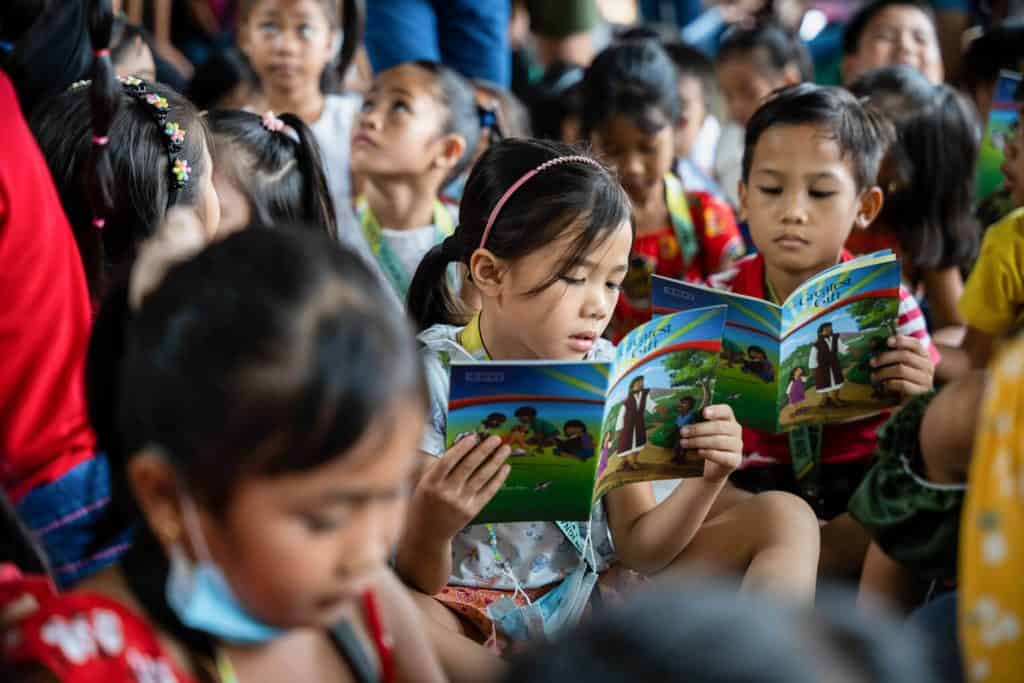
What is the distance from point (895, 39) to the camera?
3752 mm

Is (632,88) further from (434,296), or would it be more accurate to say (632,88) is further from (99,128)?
(99,128)

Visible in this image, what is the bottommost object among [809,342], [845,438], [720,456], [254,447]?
[845,438]

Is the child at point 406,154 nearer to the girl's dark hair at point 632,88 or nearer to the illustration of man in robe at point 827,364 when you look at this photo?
the girl's dark hair at point 632,88

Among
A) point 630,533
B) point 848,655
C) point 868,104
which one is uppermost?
point 868,104

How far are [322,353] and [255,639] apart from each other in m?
0.27

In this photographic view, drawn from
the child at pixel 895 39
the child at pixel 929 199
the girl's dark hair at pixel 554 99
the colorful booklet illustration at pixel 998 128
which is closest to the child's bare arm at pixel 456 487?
the child at pixel 929 199

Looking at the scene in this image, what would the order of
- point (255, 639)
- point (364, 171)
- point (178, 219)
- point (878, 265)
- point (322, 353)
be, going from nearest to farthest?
point (322, 353) < point (255, 639) < point (178, 219) < point (878, 265) < point (364, 171)

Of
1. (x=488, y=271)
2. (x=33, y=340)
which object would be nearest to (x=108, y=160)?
(x=33, y=340)

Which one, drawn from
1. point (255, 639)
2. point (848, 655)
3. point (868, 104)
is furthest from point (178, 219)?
point (868, 104)

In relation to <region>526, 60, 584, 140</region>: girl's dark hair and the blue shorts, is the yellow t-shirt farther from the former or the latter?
<region>526, 60, 584, 140</region>: girl's dark hair

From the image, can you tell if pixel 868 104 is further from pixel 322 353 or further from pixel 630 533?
pixel 322 353

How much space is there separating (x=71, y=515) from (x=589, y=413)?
59 cm

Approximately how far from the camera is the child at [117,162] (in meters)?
1.55

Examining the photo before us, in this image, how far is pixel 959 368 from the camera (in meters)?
2.32
